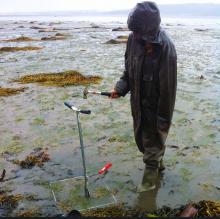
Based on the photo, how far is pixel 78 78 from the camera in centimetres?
1234

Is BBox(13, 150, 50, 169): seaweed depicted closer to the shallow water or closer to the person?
the shallow water

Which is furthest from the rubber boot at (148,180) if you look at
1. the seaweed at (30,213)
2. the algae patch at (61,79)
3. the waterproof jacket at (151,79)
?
the algae patch at (61,79)

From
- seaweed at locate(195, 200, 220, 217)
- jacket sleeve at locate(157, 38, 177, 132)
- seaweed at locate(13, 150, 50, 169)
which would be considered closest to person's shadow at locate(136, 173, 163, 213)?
seaweed at locate(195, 200, 220, 217)

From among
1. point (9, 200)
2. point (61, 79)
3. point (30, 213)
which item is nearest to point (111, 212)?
point (30, 213)

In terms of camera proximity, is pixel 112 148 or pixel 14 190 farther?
pixel 112 148

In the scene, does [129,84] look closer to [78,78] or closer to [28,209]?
[28,209]

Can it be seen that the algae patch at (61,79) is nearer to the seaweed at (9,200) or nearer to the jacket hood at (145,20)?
the seaweed at (9,200)

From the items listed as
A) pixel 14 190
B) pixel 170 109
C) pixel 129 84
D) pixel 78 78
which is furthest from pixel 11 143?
pixel 78 78

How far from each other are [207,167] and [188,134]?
1405 millimetres

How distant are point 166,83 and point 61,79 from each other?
26.9 feet

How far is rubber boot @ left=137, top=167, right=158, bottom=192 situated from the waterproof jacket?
42 cm

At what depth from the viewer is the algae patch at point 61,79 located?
38.9ft

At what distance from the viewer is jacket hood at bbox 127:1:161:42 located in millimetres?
4395

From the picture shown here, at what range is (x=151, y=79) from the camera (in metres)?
4.63
